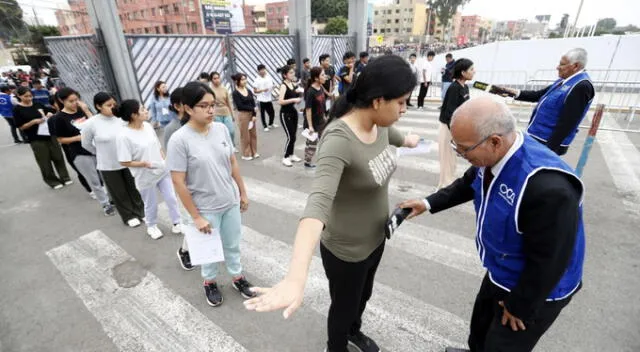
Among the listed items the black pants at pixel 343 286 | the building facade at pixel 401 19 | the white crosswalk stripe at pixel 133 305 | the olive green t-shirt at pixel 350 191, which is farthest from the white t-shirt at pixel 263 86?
the building facade at pixel 401 19

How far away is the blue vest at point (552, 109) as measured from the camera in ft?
11.2

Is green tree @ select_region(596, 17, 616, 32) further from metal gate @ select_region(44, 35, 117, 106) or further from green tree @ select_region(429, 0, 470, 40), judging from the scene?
metal gate @ select_region(44, 35, 117, 106)

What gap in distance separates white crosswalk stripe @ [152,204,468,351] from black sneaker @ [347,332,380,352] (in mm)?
139

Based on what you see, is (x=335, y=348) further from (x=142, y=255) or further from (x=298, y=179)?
(x=298, y=179)

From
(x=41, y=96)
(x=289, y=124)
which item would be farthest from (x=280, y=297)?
(x=41, y=96)

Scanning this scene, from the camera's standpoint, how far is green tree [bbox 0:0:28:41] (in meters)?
38.5

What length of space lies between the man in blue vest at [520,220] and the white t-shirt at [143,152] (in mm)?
3223

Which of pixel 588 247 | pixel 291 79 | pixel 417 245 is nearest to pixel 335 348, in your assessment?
pixel 417 245

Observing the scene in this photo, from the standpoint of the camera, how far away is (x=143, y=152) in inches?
142

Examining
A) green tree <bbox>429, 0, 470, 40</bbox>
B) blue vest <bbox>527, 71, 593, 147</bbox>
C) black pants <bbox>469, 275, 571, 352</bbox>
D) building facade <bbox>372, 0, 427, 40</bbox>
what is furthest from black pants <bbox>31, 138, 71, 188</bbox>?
building facade <bbox>372, 0, 427, 40</bbox>

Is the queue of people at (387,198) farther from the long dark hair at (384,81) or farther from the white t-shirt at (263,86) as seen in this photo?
the white t-shirt at (263,86)

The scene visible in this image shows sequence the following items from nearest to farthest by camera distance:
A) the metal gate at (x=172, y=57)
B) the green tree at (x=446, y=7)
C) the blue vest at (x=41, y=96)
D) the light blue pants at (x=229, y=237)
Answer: the light blue pants at (x=229, y=237), the blue vest at (x=41, y=96), the metal gate at (x=172, y=57), the green tree at (x=446, y=7)

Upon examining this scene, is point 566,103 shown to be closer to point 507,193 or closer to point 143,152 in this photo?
point 507,193

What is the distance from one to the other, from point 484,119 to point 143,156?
11.8ft
